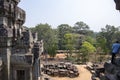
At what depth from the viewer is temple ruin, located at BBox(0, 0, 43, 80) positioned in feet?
32.6

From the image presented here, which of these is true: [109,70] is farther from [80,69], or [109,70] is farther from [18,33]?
[80,69]

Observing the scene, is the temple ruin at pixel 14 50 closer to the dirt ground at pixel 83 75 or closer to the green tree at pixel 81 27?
the dirt ground at pixel 83 75

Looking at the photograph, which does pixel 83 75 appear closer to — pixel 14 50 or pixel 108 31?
pixel 14 50

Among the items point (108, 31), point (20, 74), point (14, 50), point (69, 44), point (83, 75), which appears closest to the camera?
point (14, 50)

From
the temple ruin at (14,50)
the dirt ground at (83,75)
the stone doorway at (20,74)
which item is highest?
the temple ruin at (14,50)

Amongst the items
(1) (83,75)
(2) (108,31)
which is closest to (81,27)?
(2) (108,31)

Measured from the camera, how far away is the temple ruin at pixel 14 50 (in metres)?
9.94

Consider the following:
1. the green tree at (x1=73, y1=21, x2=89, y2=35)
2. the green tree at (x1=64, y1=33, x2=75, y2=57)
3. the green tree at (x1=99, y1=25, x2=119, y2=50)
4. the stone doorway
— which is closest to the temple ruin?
the stone doorway

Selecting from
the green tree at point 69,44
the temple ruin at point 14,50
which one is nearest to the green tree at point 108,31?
the green tree at point 69,44

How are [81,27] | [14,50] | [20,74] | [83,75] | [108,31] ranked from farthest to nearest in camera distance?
[81,27] < [108,31] < [83,75] < [20,74] < [14,50]

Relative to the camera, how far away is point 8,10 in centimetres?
1020

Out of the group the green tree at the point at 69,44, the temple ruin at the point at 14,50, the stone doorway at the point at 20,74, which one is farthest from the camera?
the green tree at the point at 69,44

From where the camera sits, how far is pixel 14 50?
34.5 ft

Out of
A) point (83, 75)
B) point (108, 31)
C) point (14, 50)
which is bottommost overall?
point (83, 75)
